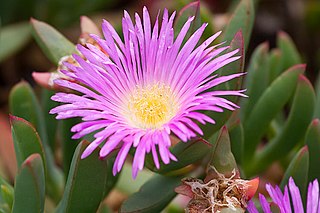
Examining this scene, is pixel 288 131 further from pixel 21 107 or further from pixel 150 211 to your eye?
pixel 21 107

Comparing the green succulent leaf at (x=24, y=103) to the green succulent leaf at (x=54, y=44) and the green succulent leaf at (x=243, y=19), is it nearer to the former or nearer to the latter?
the green succulent leaf at (x=54, y=44)

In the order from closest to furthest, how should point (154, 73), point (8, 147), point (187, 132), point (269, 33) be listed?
point (187, 132), point (154, 73), point (8, 147), point (269, 33)

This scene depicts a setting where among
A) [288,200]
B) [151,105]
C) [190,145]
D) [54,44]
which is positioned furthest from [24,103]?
[288,200]

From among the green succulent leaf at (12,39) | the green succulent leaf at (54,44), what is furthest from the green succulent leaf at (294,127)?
the green succulent leaf at (12,39)

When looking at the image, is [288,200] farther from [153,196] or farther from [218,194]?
[153,196]

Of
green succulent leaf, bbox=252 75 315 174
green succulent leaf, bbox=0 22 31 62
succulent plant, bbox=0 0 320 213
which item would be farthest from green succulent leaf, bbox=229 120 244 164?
green succulent leaf, bbox=0 22 31 62

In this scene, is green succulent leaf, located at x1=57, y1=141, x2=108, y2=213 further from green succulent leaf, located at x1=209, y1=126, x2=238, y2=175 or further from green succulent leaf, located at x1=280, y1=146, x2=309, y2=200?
green succulent leaf, located at x1=280, y1=146, x2=309, y2=200

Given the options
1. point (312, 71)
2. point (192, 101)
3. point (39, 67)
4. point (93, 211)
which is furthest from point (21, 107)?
point (312, 71)
